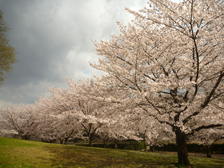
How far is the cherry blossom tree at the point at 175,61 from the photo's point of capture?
5.12 meters

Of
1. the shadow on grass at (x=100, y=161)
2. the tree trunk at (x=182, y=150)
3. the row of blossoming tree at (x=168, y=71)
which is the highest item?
the row of blossoming tree at (x=168, y=71)

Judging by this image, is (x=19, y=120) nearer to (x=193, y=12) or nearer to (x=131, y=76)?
(x=131, y=76)

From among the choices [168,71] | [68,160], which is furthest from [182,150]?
[68,160]

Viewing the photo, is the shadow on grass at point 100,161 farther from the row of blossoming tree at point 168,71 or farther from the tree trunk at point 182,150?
the row of blossoming tree at point 168,71

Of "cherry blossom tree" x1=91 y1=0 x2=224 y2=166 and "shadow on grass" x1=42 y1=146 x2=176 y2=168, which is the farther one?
"shadow on grass" x1=42 y1=146 x2=176 y2=168

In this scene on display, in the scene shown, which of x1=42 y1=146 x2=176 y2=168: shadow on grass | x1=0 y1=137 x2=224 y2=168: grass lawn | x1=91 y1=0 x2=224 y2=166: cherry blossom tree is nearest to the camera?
x1=91 y1=0 x2=224 y2=166: cherry blossom tree

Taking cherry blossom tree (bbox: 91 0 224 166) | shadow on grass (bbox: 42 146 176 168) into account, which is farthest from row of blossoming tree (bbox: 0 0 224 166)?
shadow on grass (bbox: 42 146 176 168)

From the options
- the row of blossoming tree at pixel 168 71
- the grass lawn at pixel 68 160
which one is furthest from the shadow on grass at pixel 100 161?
the row of blossoming tree at pixel 168 71

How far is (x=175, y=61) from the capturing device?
734cm

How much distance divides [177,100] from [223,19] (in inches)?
170

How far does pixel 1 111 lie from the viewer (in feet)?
66.7

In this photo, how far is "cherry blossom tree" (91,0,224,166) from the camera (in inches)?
201

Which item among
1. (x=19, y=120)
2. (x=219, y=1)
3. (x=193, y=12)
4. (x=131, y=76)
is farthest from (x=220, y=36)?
(x=19, y=120)

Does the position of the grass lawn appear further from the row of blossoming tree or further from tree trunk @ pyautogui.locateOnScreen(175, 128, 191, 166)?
the row of blossoming tree
